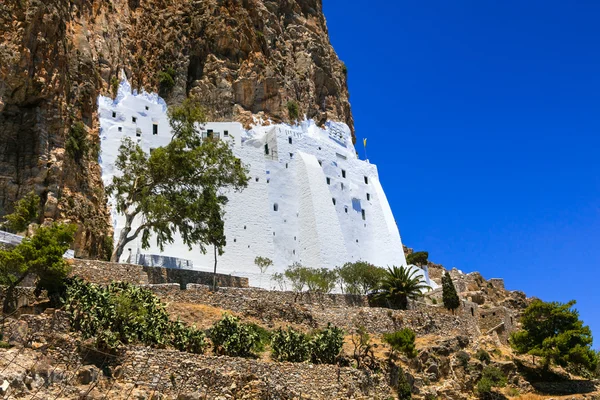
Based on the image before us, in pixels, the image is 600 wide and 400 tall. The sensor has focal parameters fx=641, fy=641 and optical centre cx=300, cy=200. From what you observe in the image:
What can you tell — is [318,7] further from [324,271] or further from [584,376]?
[584,376]

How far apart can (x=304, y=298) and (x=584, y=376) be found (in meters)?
15.9

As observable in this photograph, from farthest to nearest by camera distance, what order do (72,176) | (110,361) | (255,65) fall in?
(255,65), (72,176), (110,361)

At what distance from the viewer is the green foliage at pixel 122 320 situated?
20.6 metres

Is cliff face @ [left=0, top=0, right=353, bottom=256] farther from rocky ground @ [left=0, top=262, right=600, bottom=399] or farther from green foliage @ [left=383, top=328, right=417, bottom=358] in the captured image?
green foliage @ [left=383, top=328, right=417, bottom=358]

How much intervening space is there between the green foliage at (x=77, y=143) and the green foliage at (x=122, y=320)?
16.6m

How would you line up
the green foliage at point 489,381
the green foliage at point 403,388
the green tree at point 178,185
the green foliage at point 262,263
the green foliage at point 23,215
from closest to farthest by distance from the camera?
the green foliage at point 403,388
the green foliage at point 489,381
the green foliage at point 23,215
the green tree at point 178,185
the green foliage at point 262,263

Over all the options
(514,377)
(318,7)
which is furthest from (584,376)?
(318,7)

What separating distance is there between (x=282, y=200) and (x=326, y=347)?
958 inches

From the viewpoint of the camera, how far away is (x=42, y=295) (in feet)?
74.3

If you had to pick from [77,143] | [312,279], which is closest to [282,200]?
[312,279]

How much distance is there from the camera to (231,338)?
23.5 m

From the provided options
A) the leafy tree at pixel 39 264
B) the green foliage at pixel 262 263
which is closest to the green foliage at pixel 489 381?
the green foliage at pixel 262 263

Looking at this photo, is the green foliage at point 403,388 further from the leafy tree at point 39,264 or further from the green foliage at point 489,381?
the leafy tree at point 39,264

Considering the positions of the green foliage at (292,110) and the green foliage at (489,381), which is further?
the green foliage at (292,110)
